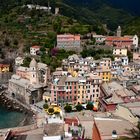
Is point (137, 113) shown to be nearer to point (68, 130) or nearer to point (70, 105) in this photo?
point (68, 130)

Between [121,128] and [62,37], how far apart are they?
3553 centimetres

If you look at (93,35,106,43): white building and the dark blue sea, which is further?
(93,35,106,43): white building

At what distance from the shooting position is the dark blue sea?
131ft

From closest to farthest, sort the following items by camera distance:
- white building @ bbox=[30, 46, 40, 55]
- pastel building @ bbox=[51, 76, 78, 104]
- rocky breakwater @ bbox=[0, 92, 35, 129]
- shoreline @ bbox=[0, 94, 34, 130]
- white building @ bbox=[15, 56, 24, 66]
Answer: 1. shoreline @ bbox=[0, 94, 34, 130]
2. rocky breakwater @ bbox=[0, 92, 35, 129]
3. pastel building @ bbox=[51, 76, 78, 104]
4. white building @ bbox=[15, 56, 24, 66]
5. white building @ bbox=[30, 46, 40, 55]

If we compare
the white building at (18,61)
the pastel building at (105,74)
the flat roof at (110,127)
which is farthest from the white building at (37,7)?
the flat roof at (110,127)

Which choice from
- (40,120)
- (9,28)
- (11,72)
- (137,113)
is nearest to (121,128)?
(137,113)

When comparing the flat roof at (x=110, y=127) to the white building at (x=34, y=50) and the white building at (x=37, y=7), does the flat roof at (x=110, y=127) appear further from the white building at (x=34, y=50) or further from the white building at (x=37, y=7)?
the white building at (x=37, y=7)

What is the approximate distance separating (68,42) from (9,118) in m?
19.9

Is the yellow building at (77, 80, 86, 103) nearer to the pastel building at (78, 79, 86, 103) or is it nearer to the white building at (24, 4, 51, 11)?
the pastel building at (78, 79, 86, 103)

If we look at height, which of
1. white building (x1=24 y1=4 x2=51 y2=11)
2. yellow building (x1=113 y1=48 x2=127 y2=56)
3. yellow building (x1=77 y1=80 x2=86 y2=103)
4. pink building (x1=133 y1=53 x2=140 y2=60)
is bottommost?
yellow building (x1=77 y1=80 x2=86 y2=103)

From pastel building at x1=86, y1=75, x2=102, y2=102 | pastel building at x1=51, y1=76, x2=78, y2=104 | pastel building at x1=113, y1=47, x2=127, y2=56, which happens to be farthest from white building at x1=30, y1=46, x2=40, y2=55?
pastel building at x1=86, y1=75, x2=102, y2=102

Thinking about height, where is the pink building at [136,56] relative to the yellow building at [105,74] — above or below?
above

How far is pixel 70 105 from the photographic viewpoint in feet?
135

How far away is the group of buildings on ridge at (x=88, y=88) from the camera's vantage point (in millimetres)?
28294
